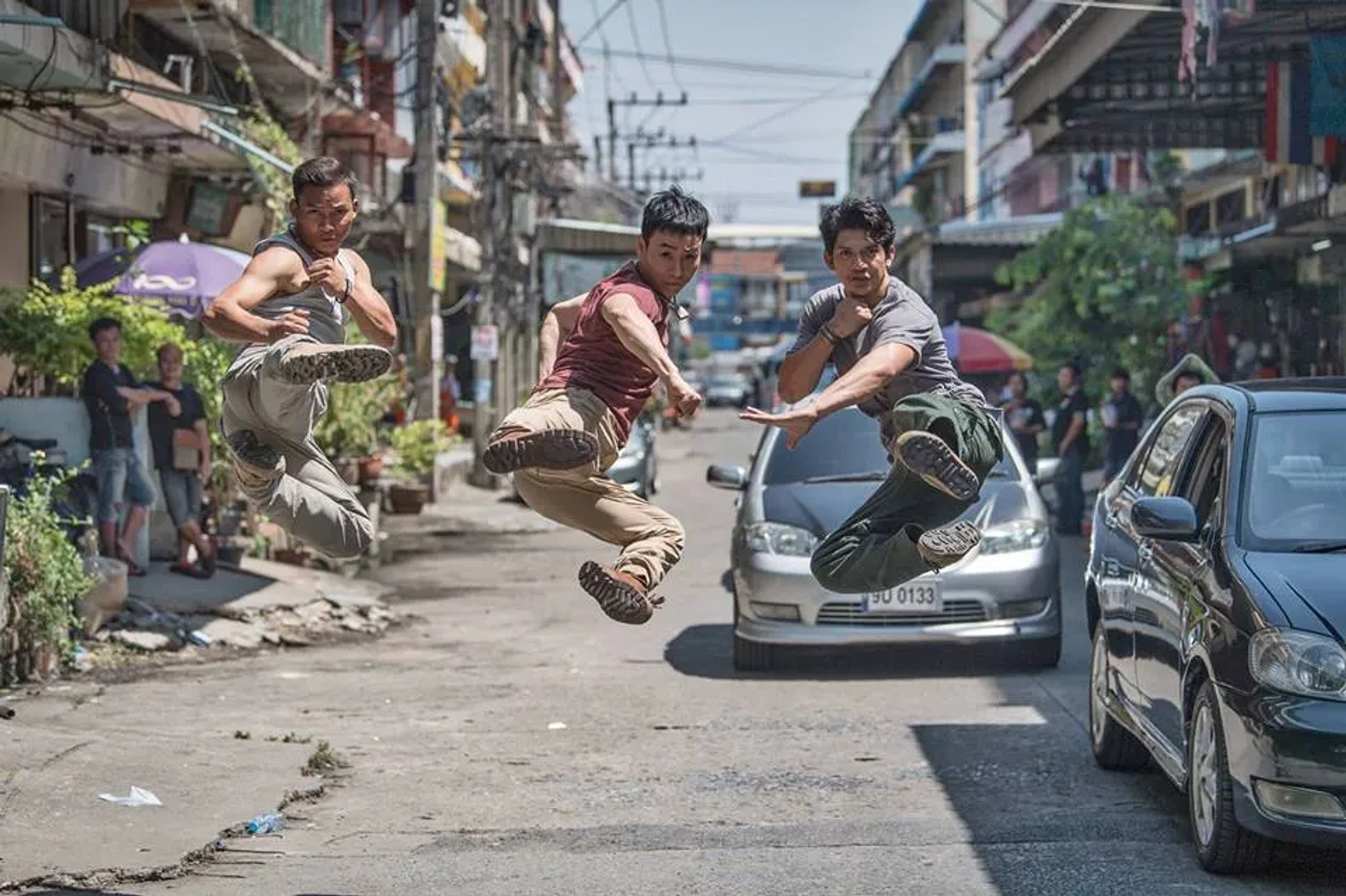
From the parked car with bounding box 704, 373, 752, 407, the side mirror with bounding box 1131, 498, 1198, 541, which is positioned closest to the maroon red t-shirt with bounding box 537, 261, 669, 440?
the side mirror with bounding box 1131, 498, 1198, 541

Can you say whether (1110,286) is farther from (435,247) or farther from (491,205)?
(491,205)

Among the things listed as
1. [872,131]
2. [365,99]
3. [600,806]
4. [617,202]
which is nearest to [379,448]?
[365,99]

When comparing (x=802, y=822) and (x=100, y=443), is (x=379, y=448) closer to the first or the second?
(x=100, y=443)

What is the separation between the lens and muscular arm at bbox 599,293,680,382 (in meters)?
6.95

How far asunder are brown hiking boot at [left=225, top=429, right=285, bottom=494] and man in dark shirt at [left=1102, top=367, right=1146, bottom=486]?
54.3 feet

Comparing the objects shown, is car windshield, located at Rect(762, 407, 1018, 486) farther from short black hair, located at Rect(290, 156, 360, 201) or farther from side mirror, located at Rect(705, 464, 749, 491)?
short black hair, located at Rect(290, 156, 360, 201)

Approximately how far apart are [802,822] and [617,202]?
7704 centimetres

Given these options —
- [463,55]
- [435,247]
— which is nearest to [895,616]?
[435,247]

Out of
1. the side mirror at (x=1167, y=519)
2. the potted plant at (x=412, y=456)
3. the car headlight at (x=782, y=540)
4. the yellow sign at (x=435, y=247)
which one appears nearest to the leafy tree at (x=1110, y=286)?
the yellow sign at (x=435, y=247)

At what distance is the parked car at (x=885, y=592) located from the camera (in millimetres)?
13141

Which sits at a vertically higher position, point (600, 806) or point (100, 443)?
point (100, 443)

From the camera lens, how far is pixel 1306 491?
8.31 meters

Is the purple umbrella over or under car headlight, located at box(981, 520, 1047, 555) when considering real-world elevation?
over

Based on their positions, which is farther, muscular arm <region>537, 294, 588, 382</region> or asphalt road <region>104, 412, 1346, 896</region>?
asphalt road <region>104, 412, 1346, 896</region>
